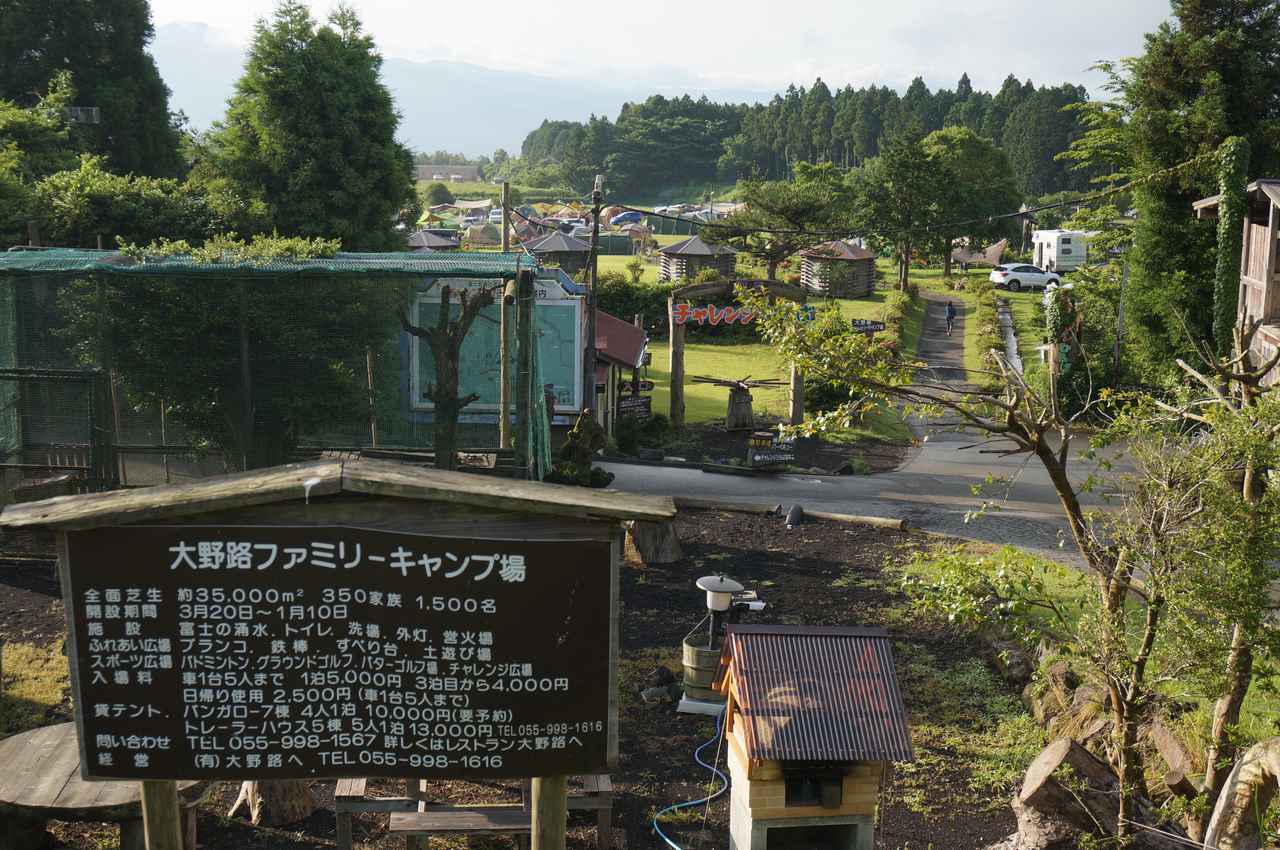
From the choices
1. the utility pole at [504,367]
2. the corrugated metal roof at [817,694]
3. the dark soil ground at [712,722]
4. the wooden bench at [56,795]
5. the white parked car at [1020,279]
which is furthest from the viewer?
the white parked car at [1020,279]

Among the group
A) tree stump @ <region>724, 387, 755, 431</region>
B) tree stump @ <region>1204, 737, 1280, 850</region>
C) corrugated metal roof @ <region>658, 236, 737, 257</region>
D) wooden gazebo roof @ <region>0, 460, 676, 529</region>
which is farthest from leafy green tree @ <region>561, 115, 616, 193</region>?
wooden gazebo roof @ <region>0, 460, 676, 529</region>

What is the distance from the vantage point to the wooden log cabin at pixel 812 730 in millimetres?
7387

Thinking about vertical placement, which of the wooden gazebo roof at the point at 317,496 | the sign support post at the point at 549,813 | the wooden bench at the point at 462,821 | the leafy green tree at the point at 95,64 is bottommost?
the wooden bench at the point at 462,821

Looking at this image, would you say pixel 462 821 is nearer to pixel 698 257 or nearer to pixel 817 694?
pixel 817 694

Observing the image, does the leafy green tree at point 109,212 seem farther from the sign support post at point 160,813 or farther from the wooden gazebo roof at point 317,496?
the sign support post at point 160,813

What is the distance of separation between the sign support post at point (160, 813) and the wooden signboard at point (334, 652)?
17 centimetres

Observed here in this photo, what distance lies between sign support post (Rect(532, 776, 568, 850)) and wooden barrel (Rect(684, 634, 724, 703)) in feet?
17.1

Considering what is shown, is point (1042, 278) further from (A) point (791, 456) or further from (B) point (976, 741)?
(B) point (976, 741)

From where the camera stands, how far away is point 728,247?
46969mm

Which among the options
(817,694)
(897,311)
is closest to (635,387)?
(897,311)

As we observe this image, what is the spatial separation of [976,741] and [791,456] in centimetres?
1111

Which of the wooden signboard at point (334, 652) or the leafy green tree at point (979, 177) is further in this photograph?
the leafy green tree at point (979, 177)

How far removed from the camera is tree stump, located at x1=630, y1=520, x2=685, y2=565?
15320 mm

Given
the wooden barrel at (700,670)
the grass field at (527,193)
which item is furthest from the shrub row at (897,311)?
the grass field at (527,193)
